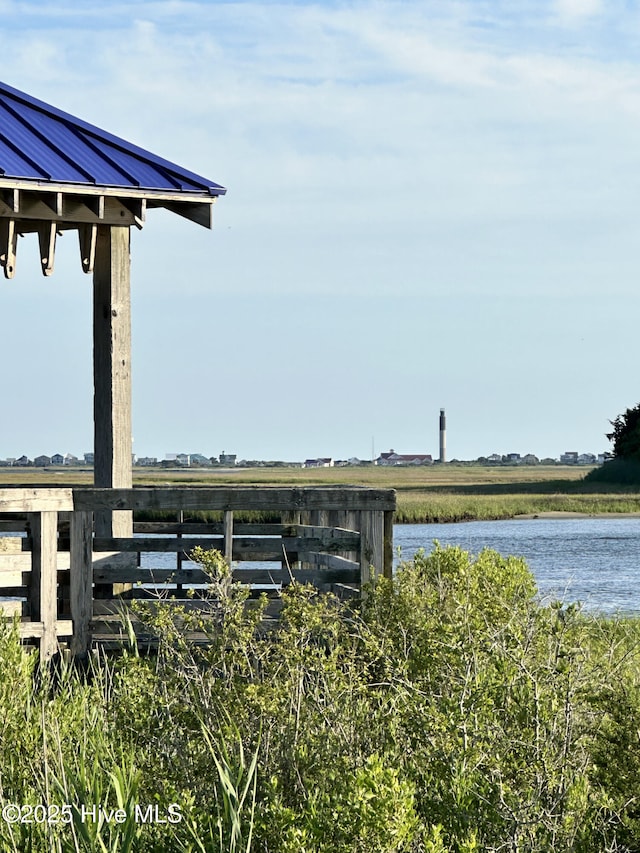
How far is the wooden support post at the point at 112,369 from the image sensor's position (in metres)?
10.1

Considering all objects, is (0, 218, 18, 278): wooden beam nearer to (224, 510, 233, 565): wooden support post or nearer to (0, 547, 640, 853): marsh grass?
(224, 510, 233, 565): wooden support post

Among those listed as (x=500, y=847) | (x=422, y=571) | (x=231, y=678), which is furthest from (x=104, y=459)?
(x=500, y=847)

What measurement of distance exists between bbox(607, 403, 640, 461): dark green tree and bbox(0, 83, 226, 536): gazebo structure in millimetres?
62127

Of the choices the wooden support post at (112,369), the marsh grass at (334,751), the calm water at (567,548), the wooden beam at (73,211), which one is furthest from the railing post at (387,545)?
the calm water at (567,548)

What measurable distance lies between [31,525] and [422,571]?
10.1 ft

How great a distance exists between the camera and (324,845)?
14.9ft

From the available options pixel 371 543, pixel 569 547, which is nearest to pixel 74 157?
pixel 371 543

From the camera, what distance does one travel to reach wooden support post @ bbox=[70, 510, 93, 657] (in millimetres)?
9469

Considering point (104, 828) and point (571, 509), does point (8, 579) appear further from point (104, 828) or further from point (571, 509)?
point (571, 509)

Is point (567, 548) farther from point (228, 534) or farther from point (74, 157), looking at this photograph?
point (74, 157)

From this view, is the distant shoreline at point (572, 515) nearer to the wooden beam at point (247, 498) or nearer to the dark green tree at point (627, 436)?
the dark green tree at point (627, 436)

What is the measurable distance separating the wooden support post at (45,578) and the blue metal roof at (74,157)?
258 cm

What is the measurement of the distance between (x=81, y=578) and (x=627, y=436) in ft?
214

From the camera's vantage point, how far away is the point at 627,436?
7181 centimetres
